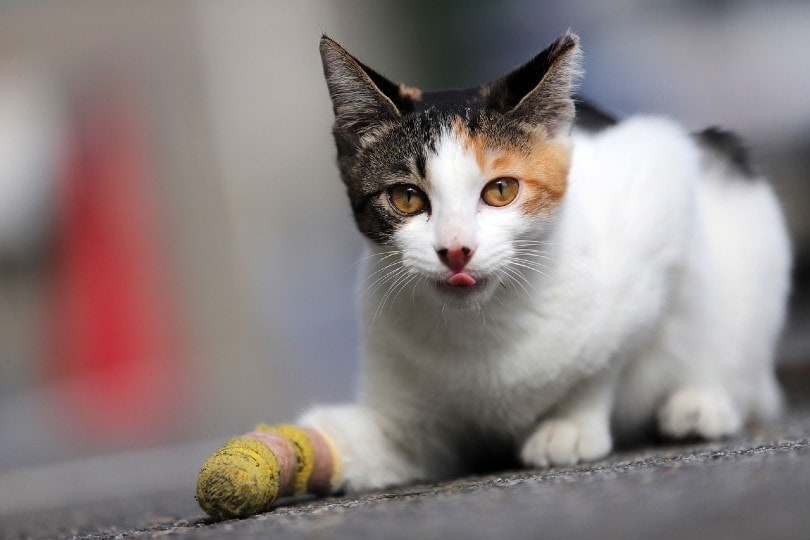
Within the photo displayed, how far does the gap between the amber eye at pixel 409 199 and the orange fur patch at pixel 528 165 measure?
12 centimetres

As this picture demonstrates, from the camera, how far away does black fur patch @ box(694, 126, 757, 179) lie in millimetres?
2576

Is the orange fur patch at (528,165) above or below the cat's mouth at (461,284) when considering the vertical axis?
above

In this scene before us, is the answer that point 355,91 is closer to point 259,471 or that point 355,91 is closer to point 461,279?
point 461,279

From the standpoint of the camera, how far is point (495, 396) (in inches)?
78.3

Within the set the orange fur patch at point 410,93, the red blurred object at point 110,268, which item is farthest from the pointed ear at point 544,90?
the red blurred object at point 110,268

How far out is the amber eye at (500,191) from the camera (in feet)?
6.00

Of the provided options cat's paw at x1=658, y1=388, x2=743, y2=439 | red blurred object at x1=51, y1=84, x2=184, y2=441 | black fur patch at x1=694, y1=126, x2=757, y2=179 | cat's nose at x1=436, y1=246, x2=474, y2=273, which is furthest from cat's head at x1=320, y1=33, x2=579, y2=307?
red blurred object at x1=51, y1=84, x2=184, y2=441

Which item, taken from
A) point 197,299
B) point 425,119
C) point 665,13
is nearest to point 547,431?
point 425,119

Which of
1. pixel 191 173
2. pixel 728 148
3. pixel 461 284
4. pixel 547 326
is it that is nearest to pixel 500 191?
pixel 461 284

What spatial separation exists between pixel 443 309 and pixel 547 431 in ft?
1.12

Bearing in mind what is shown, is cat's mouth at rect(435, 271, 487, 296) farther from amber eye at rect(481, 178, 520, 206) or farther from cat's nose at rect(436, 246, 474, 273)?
amber eye at rect(481, 178, 520, 206)

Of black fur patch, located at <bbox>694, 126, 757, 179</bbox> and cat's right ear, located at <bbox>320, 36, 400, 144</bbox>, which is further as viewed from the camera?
black fur patch, located at <bbox>694, 126, 757, 179</bbox>

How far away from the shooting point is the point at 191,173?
6785mm

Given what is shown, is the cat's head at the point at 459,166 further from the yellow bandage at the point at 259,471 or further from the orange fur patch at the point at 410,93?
the yellow bandage at the point at 259,471
